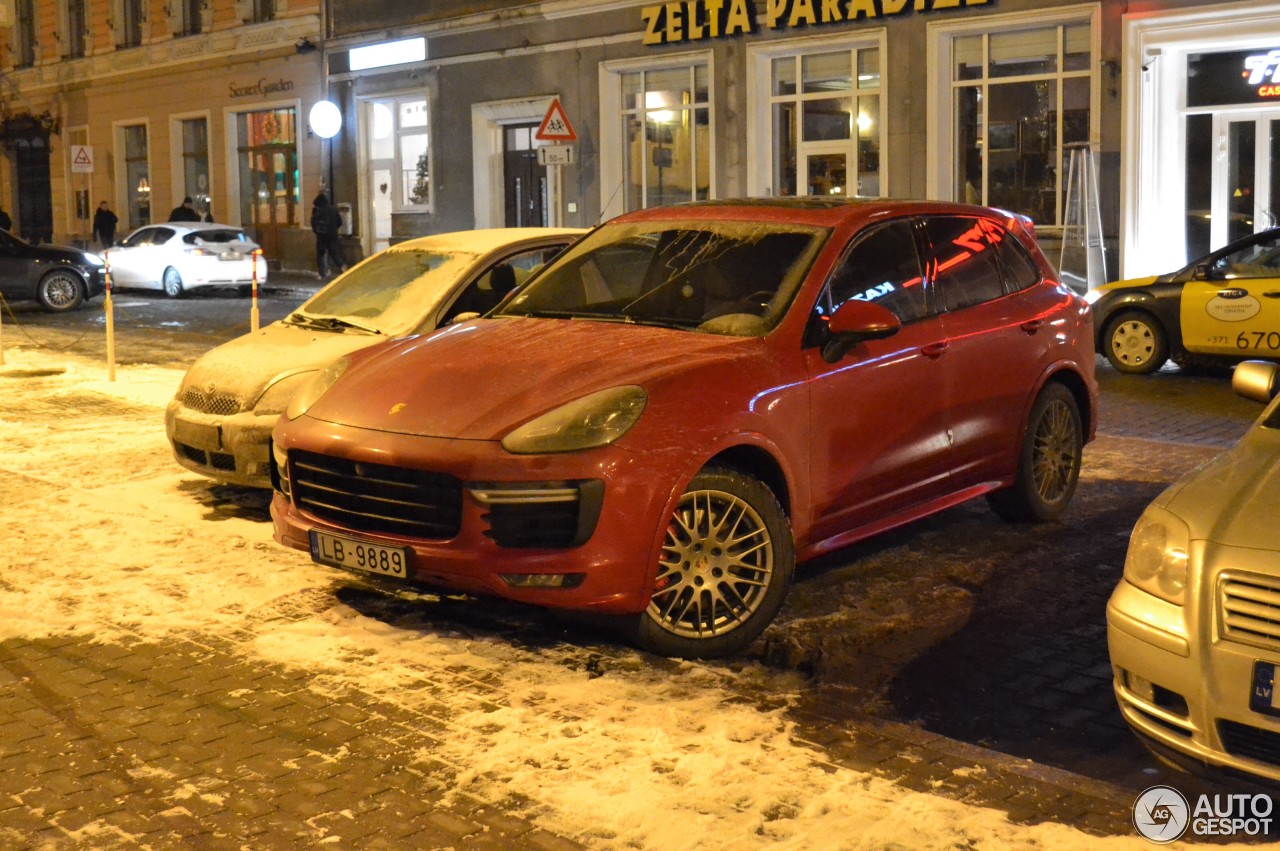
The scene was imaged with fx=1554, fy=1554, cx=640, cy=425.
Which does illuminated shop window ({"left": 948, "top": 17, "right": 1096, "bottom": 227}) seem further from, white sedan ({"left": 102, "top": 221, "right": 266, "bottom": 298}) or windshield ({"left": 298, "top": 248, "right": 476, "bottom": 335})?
windshield ({"left": 298, "top": 248, "right": 476, "bottom": 335})

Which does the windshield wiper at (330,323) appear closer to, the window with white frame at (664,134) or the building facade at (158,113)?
the window with white frame at (664,134)

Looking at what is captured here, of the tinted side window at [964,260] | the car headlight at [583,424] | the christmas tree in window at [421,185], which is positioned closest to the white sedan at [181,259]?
the christmas tree in window at [421,185]

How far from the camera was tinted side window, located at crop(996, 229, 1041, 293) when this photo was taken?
8.23 meters

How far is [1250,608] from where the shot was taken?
430cm

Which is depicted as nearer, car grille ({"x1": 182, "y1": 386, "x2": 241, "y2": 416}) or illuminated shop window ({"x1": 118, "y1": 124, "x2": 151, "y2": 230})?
car grille ({"x1": 182, "y1": 386, "x2": 241, "y2": 416})

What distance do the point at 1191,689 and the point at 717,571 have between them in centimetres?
219

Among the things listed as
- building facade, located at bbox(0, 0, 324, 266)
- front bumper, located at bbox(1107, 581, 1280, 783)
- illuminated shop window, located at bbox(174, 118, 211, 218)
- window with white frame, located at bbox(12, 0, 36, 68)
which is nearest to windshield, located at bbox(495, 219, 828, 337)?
front bumper, located at bbox(1107, 581, 1280, 783)

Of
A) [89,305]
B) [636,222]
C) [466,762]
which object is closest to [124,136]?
[89,305]

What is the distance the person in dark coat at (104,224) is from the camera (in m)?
39.4

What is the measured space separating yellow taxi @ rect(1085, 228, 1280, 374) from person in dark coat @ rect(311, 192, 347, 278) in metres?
19.6

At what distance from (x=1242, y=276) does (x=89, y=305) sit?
20.0m

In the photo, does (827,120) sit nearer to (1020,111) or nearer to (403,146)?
(1020,111)

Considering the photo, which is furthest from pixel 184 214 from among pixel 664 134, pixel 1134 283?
pixel 1134 283

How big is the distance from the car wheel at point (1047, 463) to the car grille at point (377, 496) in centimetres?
351
